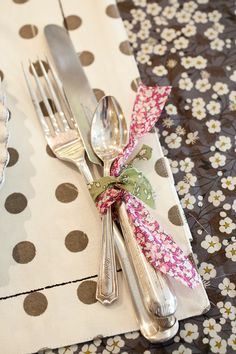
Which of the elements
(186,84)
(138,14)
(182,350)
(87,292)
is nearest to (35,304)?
(87,292)

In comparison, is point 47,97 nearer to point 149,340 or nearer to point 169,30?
point 169,30

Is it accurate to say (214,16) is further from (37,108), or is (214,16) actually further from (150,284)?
(150,284)

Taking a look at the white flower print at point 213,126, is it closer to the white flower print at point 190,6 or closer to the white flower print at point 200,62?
the white flower print at point 200,62

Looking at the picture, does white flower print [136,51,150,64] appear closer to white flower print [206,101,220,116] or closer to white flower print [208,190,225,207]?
white flower print [206,101,220,116]

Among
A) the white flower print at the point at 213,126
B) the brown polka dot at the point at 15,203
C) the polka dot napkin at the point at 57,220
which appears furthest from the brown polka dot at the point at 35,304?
the white flower print at the point at 213,126

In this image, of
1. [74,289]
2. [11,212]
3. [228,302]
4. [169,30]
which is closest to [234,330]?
[228,302]

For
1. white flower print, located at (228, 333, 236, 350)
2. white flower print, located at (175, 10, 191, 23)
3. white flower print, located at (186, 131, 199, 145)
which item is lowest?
white flower print, located at (228, 333, 236, 350)

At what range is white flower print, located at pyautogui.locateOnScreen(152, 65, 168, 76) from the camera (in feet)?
2.30

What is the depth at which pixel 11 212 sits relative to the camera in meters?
0.58

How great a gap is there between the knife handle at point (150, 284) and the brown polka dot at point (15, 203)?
0.45 feet

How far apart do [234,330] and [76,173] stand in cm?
26

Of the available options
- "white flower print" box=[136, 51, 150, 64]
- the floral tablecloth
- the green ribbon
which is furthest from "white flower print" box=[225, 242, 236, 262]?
"white flower print" box=[136, 51, 150, 64]

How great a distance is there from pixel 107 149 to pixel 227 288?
218 millimetres

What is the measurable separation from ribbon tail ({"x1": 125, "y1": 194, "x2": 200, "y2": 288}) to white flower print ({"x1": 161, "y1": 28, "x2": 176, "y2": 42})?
0.30m
